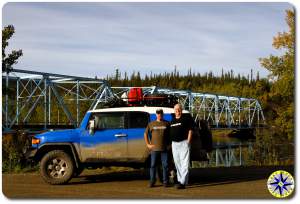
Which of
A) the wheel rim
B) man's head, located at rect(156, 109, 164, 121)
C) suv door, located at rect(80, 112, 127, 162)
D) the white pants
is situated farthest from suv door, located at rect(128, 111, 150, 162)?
the wheel rim

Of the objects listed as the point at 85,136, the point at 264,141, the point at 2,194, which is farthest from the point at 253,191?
the point at 264,141

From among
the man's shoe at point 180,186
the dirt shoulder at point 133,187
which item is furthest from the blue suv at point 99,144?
the man's shoe at point 180,186

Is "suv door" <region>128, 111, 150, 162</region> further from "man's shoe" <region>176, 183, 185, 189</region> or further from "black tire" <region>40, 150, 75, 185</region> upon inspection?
"black tire" <region>40, 150, 75, 185</region>

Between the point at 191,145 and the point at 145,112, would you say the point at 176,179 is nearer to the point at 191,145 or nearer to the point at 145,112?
the point at 191,145

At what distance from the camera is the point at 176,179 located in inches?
418

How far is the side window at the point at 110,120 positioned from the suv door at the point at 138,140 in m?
0.23

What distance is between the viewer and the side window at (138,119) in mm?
10672

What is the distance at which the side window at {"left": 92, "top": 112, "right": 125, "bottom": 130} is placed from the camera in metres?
10.8

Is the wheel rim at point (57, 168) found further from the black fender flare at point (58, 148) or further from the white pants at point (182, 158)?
the white pants at point (182, 158)

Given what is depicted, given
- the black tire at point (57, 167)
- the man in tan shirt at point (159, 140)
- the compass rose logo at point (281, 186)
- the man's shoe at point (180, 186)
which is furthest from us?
the black tire at point (57, 167)

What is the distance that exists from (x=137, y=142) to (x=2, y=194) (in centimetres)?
299

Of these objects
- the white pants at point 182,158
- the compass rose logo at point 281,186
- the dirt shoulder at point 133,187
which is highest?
the white pants at point 182,158

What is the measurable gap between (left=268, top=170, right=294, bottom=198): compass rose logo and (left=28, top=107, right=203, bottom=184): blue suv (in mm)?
1726

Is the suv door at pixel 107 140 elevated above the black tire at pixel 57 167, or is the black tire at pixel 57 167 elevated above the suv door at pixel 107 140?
the suv door at pixel 107 140
